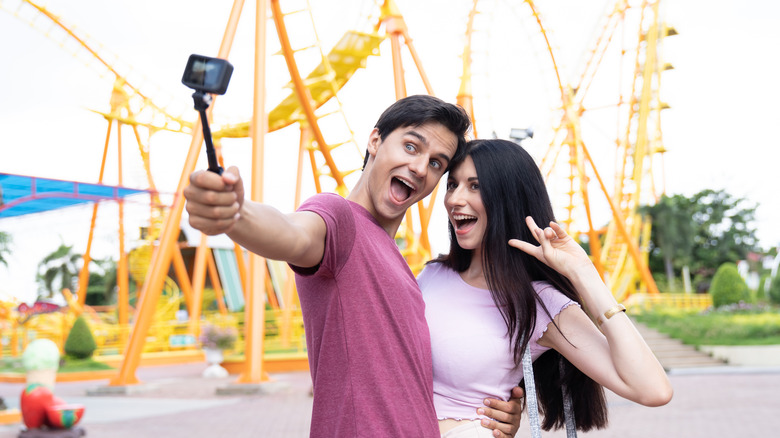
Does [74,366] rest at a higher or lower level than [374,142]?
lower

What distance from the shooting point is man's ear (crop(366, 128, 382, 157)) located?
6.32 feet

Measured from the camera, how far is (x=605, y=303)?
6.18 ft

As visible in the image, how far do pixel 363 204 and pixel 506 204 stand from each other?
1.74ft

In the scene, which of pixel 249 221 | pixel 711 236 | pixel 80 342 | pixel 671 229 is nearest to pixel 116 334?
pixel 80 342

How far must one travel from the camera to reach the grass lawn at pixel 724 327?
14531mm

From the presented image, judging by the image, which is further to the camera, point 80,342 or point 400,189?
point 80,342

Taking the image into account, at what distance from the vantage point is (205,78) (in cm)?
104

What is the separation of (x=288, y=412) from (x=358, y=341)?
721cm

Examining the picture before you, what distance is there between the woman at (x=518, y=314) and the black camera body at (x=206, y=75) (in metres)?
1.15

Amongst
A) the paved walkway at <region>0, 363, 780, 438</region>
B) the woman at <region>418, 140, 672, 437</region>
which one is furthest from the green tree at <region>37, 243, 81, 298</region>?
the woman at <region>418, 140, 672, 437</region>

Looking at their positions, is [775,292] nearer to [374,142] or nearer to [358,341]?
[374,142]

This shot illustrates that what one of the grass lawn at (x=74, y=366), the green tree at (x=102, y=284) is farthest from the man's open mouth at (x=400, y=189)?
the green tree at (x=102, y=284)

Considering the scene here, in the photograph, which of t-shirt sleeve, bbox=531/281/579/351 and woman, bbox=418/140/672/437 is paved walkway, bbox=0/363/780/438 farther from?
t-shirt sleeve, bbox=531/281/579/351

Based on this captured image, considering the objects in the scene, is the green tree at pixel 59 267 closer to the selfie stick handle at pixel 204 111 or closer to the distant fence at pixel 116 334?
the distant fence at pixel 116 334
